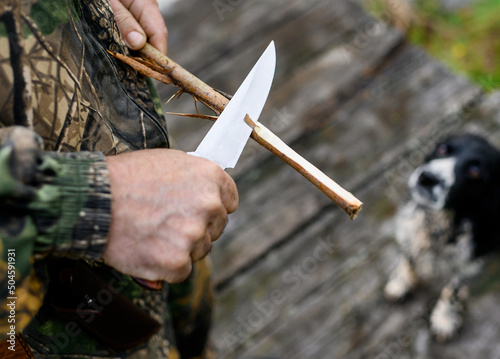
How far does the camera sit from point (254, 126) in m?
1.03

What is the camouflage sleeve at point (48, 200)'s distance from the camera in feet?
2.29

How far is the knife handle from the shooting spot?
93 centimetres

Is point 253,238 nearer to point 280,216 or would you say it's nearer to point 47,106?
point 280,216

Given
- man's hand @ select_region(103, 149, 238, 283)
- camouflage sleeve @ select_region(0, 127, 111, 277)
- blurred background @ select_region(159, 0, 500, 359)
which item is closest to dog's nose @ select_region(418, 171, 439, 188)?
blurred background @ select_region(159, 0, 500, 359)

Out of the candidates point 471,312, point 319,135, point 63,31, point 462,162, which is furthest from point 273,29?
point 63,31

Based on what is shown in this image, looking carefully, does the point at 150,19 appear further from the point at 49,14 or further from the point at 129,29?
the point at 49,14

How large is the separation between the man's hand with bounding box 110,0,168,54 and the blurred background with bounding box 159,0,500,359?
1591 millimetres

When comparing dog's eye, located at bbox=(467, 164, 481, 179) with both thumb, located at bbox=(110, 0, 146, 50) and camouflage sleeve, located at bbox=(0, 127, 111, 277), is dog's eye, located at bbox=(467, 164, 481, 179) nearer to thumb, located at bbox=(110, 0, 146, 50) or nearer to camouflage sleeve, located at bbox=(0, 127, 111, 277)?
thumb, located at bbox=(110, 0, 146, 50)

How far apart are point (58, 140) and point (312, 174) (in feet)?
1.85

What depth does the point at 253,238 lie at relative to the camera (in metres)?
2.64

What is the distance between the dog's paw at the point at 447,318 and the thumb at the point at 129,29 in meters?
1.96

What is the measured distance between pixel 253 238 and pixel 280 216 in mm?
223

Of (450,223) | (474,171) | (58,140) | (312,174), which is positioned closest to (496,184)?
(474,171)

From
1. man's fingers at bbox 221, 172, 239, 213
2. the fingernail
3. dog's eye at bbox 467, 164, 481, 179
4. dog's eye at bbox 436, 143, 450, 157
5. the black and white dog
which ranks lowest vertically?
the black and white dog
